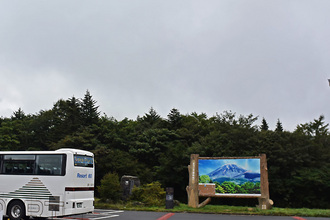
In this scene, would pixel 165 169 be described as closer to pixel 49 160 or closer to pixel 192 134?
pixel 192 134

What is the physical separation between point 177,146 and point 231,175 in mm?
11288

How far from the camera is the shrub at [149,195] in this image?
706 inches

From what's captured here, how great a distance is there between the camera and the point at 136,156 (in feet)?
105

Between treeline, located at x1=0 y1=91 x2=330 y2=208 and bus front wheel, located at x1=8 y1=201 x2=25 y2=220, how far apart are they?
16.4 m

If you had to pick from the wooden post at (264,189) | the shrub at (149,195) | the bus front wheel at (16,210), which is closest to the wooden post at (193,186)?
the shrub at (149,195)

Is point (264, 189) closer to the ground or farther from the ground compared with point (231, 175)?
closer to the ground

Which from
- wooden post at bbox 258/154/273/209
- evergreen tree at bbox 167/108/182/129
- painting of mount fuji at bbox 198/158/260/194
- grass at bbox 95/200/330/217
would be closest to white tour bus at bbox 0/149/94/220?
grass at bbox 95/200/330/217

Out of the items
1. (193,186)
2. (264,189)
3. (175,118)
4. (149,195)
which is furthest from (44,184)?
(175,118)

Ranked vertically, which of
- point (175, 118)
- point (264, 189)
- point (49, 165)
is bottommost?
point (264, 189)

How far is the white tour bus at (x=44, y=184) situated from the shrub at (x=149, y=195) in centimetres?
644

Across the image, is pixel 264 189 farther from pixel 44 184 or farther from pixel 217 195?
pixel 44 184

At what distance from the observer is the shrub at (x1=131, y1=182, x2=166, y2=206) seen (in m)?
17.9

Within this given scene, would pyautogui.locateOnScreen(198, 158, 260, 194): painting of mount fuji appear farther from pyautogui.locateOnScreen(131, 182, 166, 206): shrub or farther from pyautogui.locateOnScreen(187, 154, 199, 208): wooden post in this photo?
pyautogui.locateOnScreen(131, 182, 166, 206): shrub

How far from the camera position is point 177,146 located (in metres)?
27.7
